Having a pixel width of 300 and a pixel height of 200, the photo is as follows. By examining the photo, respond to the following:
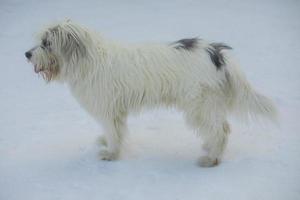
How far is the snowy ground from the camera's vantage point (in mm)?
4312

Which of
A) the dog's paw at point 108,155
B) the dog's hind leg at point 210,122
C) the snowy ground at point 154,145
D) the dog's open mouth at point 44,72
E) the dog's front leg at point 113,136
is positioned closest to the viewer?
the snowy ground at point 154,145

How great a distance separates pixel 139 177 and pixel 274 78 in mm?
3264

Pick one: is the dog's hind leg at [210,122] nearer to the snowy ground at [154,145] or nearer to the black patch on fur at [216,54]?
the snowy ground at [154,145]

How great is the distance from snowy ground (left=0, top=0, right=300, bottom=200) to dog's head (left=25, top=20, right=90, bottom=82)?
96 centimetres

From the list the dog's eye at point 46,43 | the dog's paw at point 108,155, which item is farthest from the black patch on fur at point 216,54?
the dog's eye at point 46,43

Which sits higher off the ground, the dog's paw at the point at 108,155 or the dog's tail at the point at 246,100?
the dog's tail at the point at 246,100

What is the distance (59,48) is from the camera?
4.58 meters

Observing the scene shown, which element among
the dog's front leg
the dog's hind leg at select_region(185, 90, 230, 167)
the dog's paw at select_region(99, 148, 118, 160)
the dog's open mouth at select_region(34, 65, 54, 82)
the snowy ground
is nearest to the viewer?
the snowy ground

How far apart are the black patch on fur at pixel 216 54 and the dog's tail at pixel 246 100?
0.07m

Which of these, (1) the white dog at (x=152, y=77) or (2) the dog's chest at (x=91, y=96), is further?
(2) the dog's chest at (x=91, y=96)

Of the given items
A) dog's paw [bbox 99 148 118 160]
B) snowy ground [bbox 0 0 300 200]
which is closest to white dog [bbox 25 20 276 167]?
dog's paw [bbox 99 148 118 160]

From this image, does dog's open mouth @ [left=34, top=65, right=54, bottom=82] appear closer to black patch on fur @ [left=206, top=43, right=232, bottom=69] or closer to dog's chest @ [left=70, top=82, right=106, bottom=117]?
dog's chest @ [left=70, top=82, right=106, bottom=117]

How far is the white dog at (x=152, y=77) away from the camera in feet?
14.8

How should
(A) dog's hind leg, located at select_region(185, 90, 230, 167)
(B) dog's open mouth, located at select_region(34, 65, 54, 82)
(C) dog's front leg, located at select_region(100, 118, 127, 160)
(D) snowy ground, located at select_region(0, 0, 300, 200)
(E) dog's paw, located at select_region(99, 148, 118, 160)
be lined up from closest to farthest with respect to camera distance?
1. (D) snowy ground, located at select_region(0, 0, 300, 200)
2. (A) dog's hind leg, located at select_region(185, 90, 230, 167)
3. (B) dog's open mouth, located at select_region(34, 65, 54, 82)
4. (C) dog's front leg, located at select_region(100, 118, 127, 160)
5. (E) dog's paw, located at select_region(99, 148, 118, 160)
